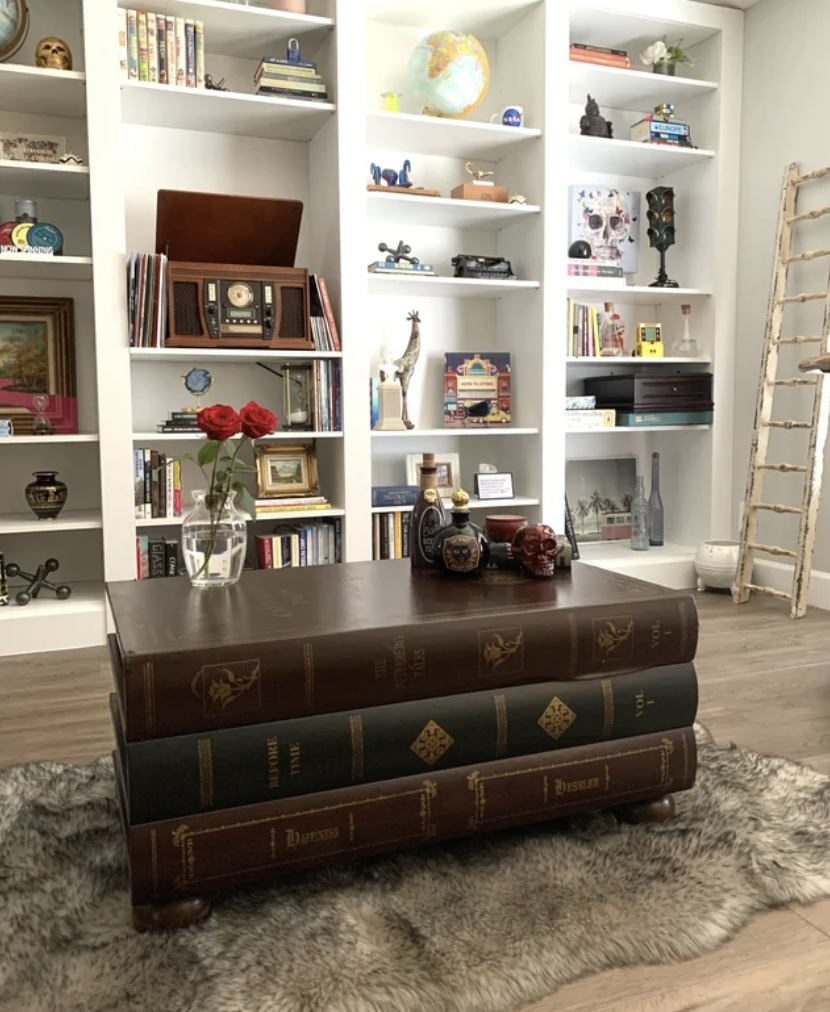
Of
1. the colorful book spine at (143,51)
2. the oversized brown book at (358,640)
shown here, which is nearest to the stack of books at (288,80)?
the colorful book spine at (143,51)

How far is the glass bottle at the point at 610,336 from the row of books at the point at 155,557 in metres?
2.13

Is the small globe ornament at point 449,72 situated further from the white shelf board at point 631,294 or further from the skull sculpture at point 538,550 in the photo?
the skull sculpture at point 538,550

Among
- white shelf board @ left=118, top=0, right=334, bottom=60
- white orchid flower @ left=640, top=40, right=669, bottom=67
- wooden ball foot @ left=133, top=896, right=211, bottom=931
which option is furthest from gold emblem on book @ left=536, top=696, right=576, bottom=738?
white orchid flower @ left=640, top=40, right=669, bottom=67

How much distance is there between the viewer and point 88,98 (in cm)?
304

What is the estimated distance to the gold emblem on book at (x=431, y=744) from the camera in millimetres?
1443

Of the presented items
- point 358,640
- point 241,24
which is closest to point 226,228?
point 241,24

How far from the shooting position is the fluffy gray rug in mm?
1212

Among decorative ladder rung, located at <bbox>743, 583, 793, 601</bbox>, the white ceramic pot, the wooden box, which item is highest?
the wooden box

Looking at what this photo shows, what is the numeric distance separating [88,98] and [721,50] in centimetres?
283

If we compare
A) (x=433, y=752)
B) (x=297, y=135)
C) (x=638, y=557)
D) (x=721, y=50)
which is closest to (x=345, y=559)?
(x=638, y=557)

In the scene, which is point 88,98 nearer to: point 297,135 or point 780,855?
point 297,135

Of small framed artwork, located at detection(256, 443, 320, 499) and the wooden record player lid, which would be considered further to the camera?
small framed artwork, located at detection(256, 443, 320, 499)

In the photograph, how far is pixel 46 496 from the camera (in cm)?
318

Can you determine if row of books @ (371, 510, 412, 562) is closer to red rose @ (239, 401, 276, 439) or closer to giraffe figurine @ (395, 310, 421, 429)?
giraffe figurine @ (395, 310, 421, 429)
